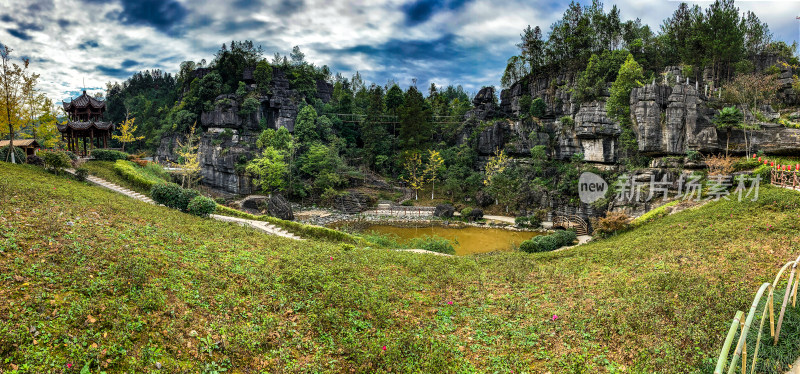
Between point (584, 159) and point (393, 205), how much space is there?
60.1 ft

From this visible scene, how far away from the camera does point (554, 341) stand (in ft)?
19.5

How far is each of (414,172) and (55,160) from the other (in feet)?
90.7

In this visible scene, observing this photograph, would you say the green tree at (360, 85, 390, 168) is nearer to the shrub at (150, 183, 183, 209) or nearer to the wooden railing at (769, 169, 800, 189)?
the shrub at (150, 183, 183, 209)

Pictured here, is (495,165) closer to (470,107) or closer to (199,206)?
(470,107)

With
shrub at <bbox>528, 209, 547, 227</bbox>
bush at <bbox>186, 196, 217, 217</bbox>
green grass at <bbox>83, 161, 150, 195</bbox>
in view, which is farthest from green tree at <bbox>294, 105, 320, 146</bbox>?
bush at <bbox>186, 196, 217, 217</bbox>

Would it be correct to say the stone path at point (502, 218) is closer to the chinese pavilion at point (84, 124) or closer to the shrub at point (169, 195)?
the shrub at point (169, 195)

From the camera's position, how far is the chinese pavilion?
24.2 meters

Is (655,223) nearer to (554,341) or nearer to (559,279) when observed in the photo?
(559,279)

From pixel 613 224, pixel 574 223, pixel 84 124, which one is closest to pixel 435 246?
pixel 613 224

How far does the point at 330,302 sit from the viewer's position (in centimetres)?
683

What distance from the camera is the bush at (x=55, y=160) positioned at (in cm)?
1652

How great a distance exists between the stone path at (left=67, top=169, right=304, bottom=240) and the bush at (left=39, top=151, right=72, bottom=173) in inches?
50.9

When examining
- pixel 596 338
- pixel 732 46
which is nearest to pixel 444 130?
pixel 732 46

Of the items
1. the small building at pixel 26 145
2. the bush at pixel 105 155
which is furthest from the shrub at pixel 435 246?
the small building at pixel 26 145
